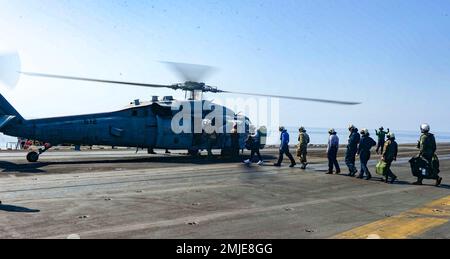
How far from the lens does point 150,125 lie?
21438mm

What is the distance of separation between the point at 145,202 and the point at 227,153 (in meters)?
14.9

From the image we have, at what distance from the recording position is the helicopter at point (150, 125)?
59.7 ft

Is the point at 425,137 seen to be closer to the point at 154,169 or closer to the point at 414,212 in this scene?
the point at 414,212

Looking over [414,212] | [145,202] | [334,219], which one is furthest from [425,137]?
[145,202]

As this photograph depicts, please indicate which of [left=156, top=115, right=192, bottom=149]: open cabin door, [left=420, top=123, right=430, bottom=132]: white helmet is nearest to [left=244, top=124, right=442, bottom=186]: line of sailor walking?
[left=420, top=123, right=430, bottom=132]: white helmet

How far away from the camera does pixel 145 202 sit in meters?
9.16

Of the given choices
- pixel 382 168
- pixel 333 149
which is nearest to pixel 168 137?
pixel 333 149

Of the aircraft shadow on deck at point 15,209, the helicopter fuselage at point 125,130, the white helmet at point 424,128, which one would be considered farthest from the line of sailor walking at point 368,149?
the aircraft shadow on deck at point 15,209

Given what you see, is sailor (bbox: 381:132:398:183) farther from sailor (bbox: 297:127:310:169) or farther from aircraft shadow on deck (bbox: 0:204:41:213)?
aircraft shadow on deck (bbox: 0:204:41:213)

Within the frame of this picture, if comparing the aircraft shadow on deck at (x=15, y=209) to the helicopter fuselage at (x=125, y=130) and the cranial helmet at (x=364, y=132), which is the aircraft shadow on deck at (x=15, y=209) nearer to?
the helicopter fuselage at (x=125, y=130)

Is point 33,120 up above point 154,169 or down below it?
above

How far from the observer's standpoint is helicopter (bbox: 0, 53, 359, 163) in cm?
1819

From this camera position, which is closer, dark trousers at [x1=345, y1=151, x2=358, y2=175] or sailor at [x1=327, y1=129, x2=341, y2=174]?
dark trousers at [x1=345, y1=151, x2=358, y2=175]

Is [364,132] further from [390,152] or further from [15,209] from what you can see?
[15,209]
